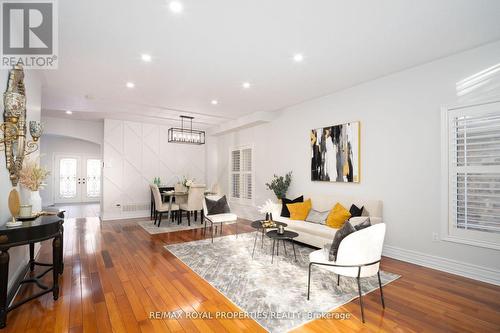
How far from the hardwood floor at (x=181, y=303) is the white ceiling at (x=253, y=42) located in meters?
2.97

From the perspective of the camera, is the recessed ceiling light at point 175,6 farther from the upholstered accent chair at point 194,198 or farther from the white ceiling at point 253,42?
the upholstered accent chair at point 194,198

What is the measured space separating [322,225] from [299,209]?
64 centimetres

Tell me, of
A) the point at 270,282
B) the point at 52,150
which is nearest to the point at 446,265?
the point at 270,282

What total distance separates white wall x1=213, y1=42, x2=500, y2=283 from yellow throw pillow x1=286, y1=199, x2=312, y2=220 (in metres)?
0.50

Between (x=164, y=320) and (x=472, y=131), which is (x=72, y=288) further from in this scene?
(x=472, y=131)

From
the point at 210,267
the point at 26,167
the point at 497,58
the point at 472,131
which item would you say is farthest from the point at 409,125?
the point at 26,167

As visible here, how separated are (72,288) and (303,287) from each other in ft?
8.87

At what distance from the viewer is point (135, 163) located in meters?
7.50

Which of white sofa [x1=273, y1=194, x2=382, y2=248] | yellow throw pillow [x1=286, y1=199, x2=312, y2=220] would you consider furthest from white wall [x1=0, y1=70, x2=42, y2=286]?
yellow throw pillow [x1=286, y1=199, x2=312, y2=220]

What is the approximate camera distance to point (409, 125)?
3727 mm

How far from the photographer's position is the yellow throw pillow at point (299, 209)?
15.5ft

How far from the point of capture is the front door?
33.3 ft

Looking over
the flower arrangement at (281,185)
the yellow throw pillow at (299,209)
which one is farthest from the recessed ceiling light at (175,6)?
the flower arrangement at (281,185)

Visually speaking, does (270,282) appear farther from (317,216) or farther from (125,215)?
(125,215)
